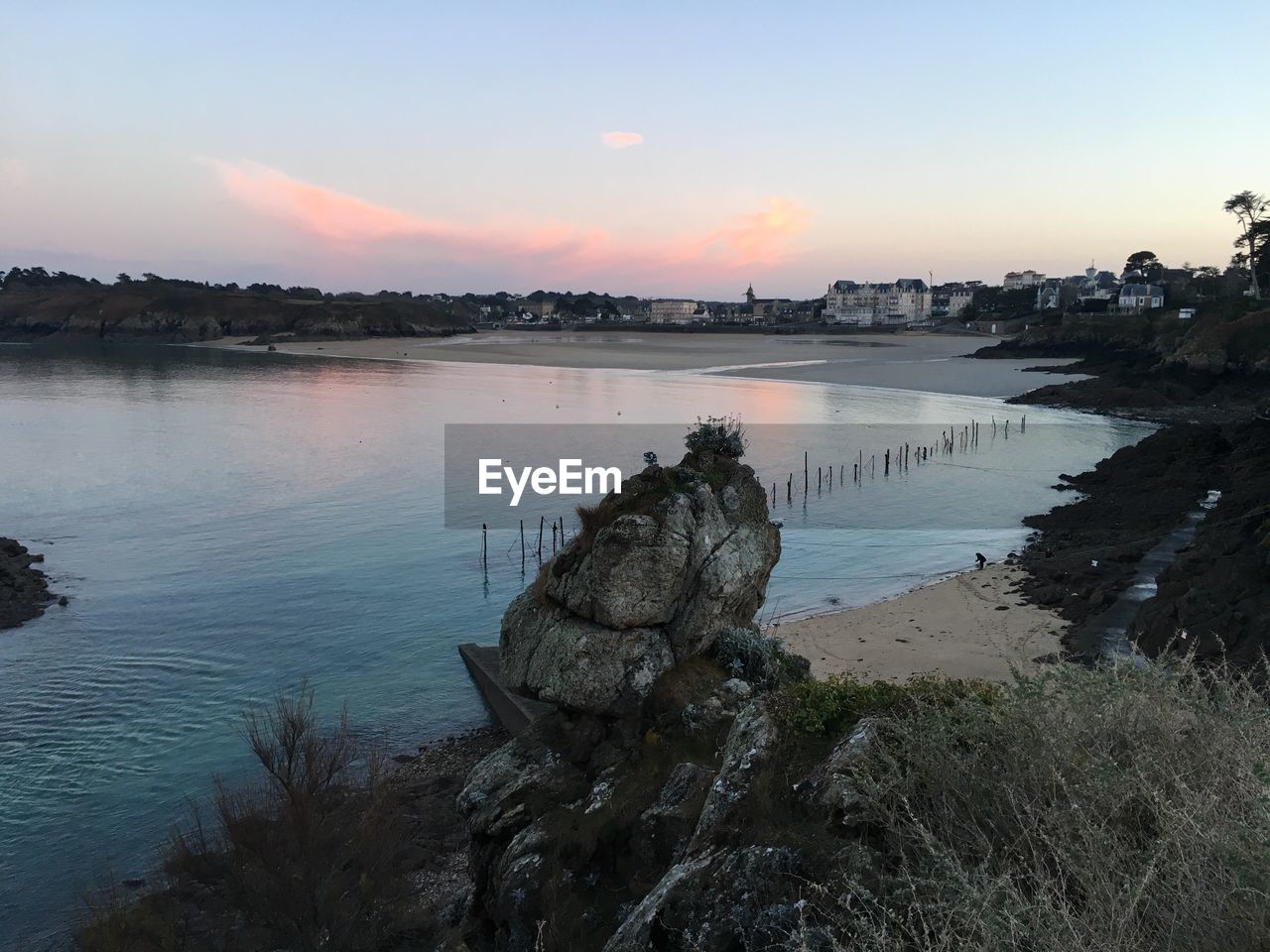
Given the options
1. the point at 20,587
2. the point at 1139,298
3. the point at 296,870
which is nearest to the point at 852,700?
the point at 296,870

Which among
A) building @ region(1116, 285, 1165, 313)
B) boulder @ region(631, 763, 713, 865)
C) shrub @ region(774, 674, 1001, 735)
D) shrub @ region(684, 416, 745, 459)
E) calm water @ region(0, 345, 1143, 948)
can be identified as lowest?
calm water @ region(0, 345, 1143, 948)

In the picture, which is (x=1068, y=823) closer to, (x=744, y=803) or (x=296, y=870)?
(x=744, y=803)

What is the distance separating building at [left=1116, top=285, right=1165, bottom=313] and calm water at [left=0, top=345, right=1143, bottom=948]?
72519 millimetres

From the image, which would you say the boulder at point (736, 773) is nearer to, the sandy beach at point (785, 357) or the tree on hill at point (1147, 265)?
the sandy beach at point (785, 357)

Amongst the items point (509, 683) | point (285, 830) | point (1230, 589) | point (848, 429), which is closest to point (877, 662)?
point (1230, 589)

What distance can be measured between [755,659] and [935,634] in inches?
496

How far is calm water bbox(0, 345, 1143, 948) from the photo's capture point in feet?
64.1

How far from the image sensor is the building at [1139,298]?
449ft

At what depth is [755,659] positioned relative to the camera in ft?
53.1

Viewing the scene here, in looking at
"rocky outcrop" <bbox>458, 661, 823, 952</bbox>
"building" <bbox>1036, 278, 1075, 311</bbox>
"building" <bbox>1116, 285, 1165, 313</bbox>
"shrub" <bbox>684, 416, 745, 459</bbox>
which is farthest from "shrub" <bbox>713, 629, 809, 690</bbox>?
"building" <bbox>1036, 278, 1075, 311</bbox>

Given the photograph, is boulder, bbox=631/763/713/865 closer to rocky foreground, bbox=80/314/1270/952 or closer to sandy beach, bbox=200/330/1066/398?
rocky foreground, bbox=80/314/1270/952

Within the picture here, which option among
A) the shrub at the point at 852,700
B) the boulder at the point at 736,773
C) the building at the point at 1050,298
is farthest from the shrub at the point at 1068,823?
the building at the point at 1050,298

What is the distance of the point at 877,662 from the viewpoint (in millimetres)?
24188

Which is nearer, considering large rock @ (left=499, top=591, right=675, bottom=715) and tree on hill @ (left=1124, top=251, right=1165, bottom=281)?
large rock @ (left=499, top=591, right=675, bottom=715)
